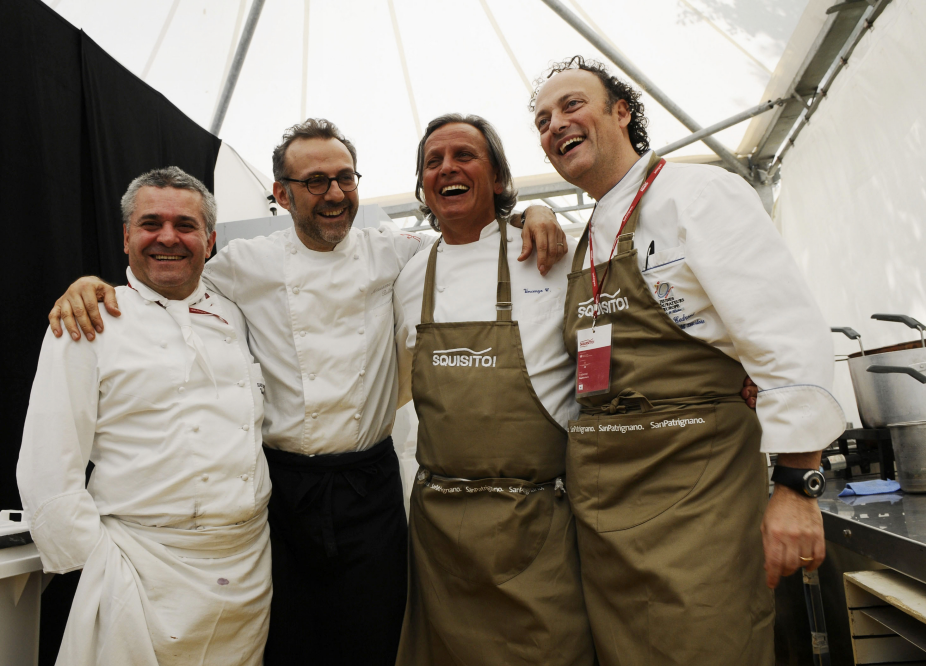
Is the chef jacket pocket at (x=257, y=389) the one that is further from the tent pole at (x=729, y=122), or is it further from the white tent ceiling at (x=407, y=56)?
the tent pole at (x=729, y=122)

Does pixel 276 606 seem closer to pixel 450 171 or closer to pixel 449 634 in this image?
pixel 449 634

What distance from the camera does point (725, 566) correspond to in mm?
1005

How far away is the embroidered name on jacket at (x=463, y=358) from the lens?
4.41ft

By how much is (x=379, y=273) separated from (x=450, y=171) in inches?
14.4

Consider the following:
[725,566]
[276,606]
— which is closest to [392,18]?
[276,606]

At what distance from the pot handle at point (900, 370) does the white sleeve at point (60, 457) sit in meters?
1.90

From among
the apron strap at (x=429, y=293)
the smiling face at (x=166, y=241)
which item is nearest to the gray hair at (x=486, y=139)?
the apron strap at (x=429, y=293)

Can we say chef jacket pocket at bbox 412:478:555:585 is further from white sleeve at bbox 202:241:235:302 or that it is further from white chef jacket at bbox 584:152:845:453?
white sleeve at bbox 202:241:235:302

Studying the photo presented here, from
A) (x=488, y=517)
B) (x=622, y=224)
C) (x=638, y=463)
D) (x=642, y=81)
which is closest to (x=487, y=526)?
(x=488, y=517)

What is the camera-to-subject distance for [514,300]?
143 cm

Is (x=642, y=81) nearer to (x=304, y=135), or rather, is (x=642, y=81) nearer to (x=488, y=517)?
(x=304, y=135)

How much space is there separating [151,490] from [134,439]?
0.40 feet

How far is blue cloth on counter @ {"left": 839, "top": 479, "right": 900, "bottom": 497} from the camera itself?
154 cm

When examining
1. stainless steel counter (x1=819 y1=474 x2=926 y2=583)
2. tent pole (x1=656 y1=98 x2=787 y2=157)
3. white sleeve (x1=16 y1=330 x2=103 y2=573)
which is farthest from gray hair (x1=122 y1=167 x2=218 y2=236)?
tent pole (x1=656 y1=98 x2=787 y2=157)
